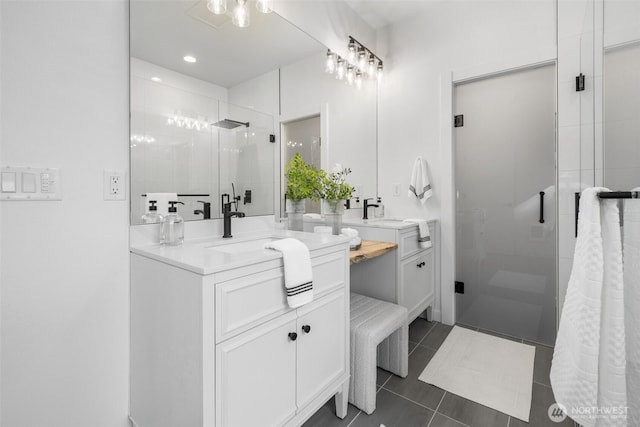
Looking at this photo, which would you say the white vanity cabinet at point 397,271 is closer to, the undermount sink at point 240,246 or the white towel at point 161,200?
the undermount sink at point 240,246

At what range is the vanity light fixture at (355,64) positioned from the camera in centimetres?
248

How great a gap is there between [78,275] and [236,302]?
2.22 feet

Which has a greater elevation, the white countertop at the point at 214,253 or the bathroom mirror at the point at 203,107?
the bathroom mirror at the point at 203,107

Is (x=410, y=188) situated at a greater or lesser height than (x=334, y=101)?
lesser

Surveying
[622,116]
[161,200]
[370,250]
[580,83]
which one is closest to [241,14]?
[161,200]

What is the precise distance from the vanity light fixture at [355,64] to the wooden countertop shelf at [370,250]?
4.68 ft

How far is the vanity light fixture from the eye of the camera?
2481mm

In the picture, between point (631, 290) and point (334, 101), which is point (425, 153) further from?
point (631, 290)

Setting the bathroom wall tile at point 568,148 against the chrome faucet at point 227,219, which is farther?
the bathroom wall tile at point 568,148

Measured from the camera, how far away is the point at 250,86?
178 centimetres

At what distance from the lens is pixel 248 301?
41.8 inches

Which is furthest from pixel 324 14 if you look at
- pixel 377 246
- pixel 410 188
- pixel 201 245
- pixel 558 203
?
pixel 558 203

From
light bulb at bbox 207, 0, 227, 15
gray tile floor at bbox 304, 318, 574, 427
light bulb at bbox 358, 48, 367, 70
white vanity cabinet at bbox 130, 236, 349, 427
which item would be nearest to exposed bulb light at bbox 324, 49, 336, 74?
light bulb at bbox 358, 48, 367, 70

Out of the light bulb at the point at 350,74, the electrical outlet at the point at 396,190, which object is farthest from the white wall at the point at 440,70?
the light bulb at the point at 350,74
